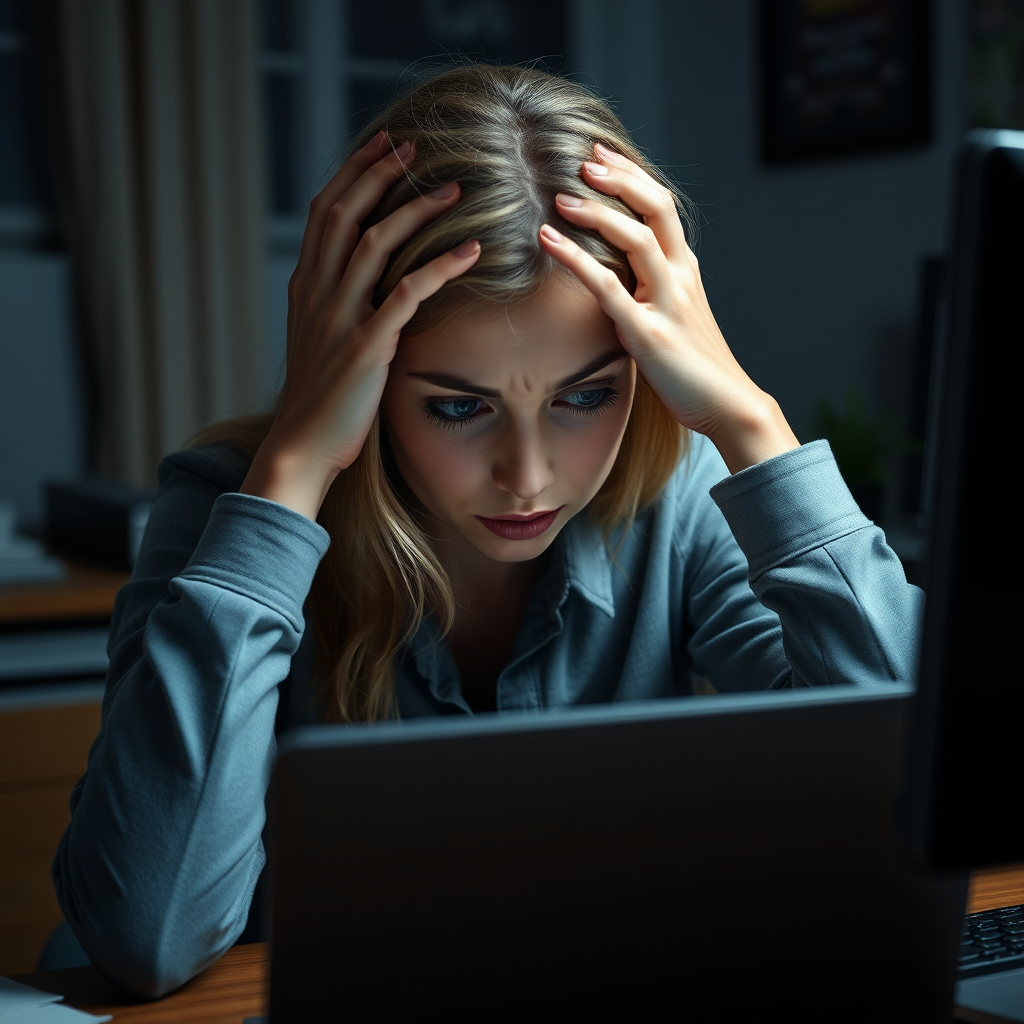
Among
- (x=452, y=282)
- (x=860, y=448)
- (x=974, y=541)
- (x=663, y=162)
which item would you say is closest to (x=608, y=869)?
(x=974, y=541)

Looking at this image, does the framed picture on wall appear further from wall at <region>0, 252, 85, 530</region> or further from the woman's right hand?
the woman's right hand

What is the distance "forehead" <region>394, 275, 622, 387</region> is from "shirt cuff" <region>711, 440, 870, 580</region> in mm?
154

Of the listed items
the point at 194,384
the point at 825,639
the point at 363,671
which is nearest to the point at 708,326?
the point at 825,639

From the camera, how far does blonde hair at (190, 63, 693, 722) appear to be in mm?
891

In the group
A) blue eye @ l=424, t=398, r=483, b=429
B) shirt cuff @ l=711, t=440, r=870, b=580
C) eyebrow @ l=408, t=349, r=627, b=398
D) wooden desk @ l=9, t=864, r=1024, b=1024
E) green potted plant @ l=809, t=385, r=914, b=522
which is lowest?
green potted plant @ l=809, t=385, r=914, b=522

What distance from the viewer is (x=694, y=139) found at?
3.41 metres

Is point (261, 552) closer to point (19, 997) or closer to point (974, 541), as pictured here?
point (19, 997)

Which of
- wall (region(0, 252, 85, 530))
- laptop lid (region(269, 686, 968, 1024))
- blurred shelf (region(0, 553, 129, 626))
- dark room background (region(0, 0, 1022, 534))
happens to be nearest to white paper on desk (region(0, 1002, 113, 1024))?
laptop lid (region(269, 686, 968, 1024))

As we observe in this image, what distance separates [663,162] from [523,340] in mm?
1971

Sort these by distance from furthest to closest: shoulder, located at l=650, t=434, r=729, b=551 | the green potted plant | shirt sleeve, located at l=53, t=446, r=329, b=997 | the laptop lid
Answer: the green potted plant → shoulder, located at l=650, t=434, r=729, b=551 → shirt sleeve, located at l=53, t=446, r=329, b=997 → the laptop lid

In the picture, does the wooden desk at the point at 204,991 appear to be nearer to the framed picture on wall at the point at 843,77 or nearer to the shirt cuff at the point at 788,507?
the shirt cuff at the point at 788,507

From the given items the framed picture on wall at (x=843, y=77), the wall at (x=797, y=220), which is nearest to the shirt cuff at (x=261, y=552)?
the wall at (x=797, y=220)

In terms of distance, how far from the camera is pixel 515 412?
2.92 ft

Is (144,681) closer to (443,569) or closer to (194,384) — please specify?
(443,569)
